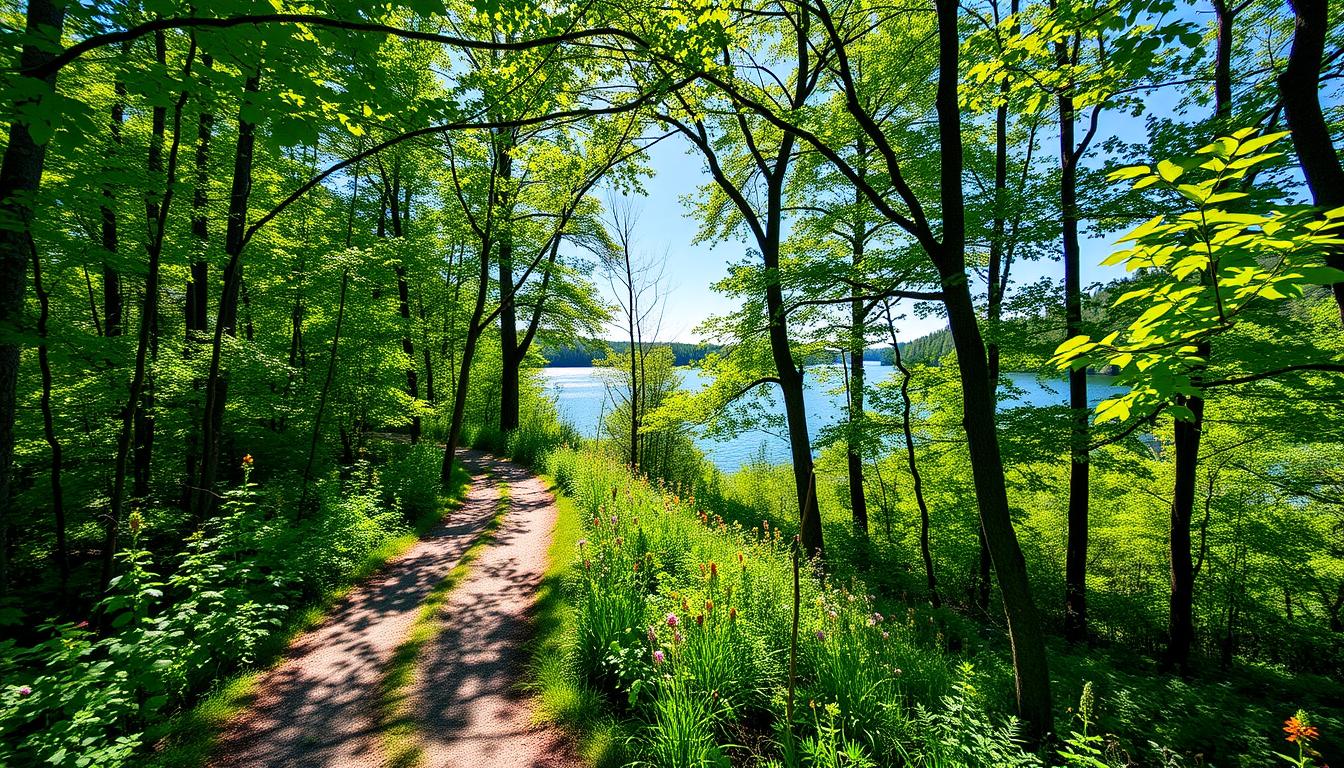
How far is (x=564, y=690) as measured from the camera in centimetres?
361

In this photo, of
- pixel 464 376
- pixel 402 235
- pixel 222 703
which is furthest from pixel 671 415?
pixel 402 235

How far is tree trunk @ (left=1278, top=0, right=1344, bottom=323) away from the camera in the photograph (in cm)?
204

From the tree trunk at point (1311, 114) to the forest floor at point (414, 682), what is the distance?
5.38 m

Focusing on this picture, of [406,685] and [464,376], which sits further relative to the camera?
[464,376]

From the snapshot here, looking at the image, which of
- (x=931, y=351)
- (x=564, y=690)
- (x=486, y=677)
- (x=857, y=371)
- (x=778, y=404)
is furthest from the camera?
(x=778, y=404)

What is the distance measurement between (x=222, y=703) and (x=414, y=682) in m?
1.43

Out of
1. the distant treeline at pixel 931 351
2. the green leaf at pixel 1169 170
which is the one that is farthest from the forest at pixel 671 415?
the distant treeline at pixel 931 351

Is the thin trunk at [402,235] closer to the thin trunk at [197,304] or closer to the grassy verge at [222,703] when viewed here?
the thin trunk at [197,304]

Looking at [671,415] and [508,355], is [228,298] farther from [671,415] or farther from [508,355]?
[508,355]

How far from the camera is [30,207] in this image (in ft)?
10.6

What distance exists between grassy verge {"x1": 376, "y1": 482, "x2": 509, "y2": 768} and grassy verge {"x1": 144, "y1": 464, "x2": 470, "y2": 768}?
1067 millimetres

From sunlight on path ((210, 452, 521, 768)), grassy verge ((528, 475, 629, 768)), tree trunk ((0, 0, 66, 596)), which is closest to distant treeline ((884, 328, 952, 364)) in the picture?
grassy verge ((528, 475, 629, 768))

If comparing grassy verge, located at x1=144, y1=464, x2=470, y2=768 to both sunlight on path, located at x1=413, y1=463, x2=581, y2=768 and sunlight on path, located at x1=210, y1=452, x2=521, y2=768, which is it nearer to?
sunlight on path, located at x1=210, y1=452, x2=521, y2=768

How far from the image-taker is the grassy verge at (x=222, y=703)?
3070mm
